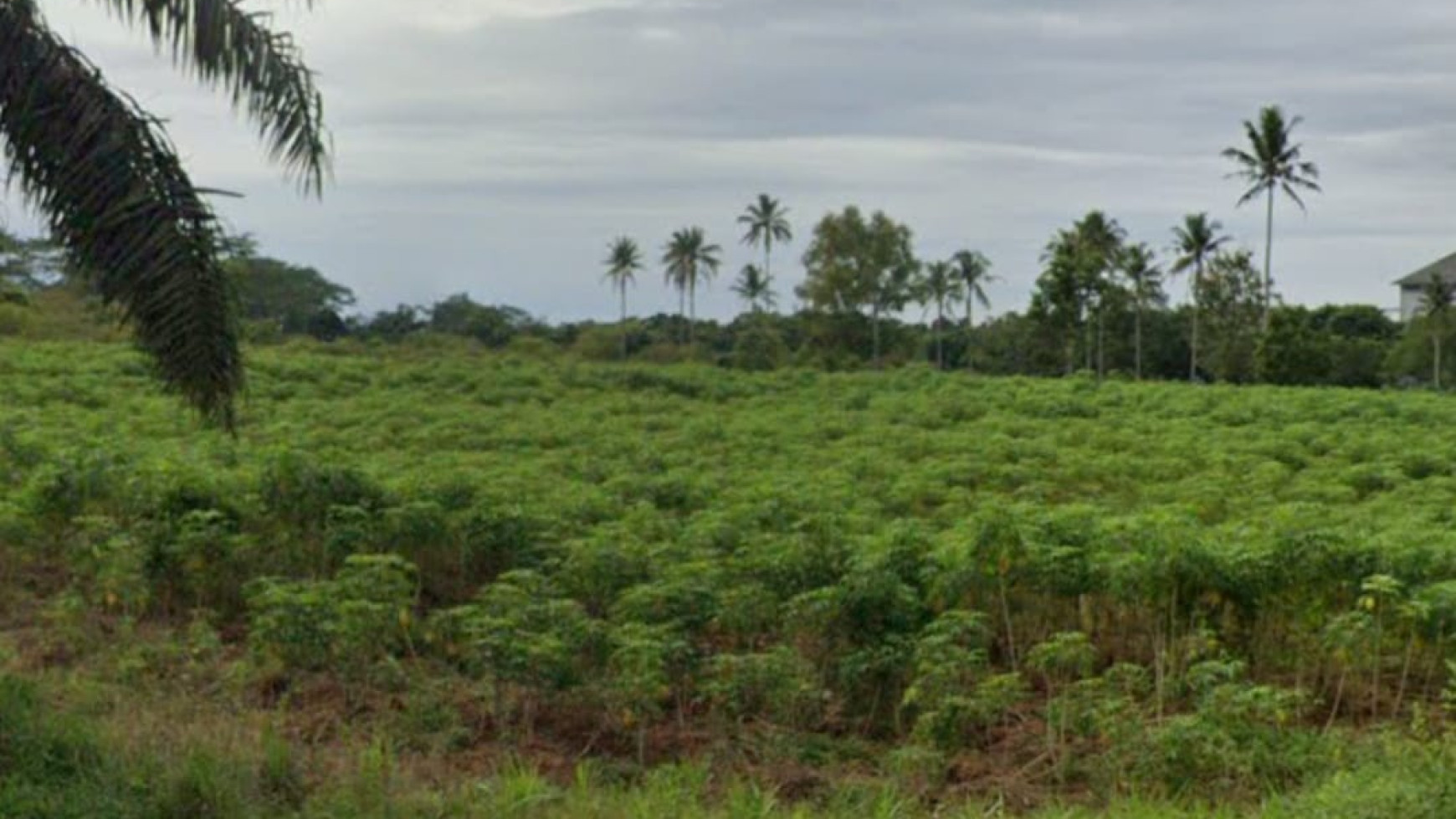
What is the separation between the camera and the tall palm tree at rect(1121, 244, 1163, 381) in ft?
166

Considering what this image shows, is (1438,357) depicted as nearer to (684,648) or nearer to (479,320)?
(479,320)

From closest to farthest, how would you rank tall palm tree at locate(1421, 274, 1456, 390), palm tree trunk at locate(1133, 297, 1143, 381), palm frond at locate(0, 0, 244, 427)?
palm frond at locate(0, 0, 244, 427)
tall palm tree at locate(1421, 274, 1456, 390)
palm tree trunk at locate(1133, 297, 1143, 381)

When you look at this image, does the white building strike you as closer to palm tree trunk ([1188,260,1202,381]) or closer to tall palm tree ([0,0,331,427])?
palm tree trunk ([1188,260,1202,381])

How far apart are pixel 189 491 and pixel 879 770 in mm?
6232

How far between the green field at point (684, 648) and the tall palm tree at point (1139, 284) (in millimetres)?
37723

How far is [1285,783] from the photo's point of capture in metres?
6.17

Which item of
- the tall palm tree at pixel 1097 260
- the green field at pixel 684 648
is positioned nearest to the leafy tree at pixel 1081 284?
the tall palm tree at pixel 1097 260

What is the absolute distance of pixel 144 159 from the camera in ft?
20.7

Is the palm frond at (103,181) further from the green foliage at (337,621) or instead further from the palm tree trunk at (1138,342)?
the palm tree trunk at (1138,342)

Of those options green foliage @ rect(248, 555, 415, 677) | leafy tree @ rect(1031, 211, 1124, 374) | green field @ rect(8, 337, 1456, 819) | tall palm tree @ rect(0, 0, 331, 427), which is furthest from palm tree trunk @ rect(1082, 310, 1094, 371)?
tall palm tree @ rect(0, 0, 331, 427)

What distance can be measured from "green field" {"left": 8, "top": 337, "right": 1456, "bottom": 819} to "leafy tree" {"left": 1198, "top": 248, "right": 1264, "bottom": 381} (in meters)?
37.5

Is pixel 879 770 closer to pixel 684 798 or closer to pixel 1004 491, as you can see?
pixel 684 798

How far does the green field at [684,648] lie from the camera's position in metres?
5.77

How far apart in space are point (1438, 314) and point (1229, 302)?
6.56 meters
